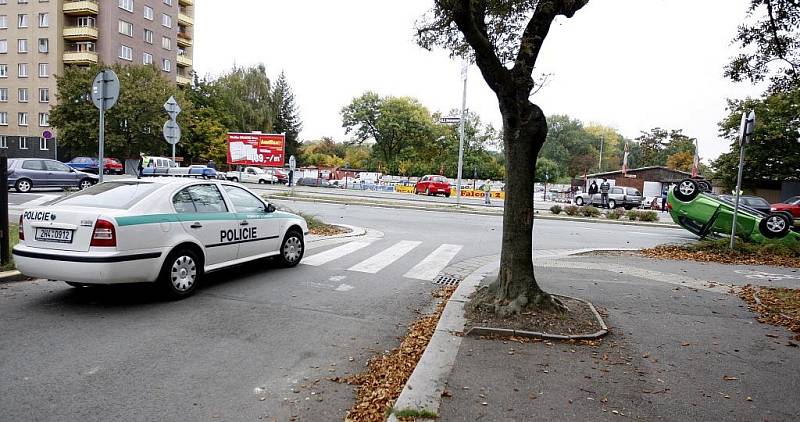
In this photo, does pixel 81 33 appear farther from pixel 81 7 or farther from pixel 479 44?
pixel 479 44

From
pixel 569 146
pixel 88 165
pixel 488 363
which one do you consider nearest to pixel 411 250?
pixel 488 363

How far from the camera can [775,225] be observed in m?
12.9

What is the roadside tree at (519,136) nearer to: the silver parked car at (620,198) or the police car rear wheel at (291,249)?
the police car rear wheel at (291,249)

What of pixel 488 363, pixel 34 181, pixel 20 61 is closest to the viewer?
pixel 488 363

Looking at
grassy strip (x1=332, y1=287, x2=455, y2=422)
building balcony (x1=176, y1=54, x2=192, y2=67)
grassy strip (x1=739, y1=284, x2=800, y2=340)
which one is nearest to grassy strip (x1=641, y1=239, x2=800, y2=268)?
grassy strip (x1=739, y1=284, x2=800, y2=340)

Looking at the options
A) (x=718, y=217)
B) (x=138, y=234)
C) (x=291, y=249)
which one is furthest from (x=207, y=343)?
(x=718, y=217)

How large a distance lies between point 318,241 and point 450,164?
5936cm

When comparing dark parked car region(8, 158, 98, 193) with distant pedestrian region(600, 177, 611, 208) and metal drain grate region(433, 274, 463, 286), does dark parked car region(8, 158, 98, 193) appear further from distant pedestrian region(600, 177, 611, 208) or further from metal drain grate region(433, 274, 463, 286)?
→ distant pedestrian region(600, 177, 611, 208)

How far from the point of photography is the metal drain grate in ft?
27.7

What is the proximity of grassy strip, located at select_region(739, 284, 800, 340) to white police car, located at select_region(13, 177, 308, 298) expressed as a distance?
22.2 feet

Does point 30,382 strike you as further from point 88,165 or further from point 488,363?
point 88,165

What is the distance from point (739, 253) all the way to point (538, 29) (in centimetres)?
892

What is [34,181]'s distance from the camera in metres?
22.0

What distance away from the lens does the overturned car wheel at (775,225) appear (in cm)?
1275
